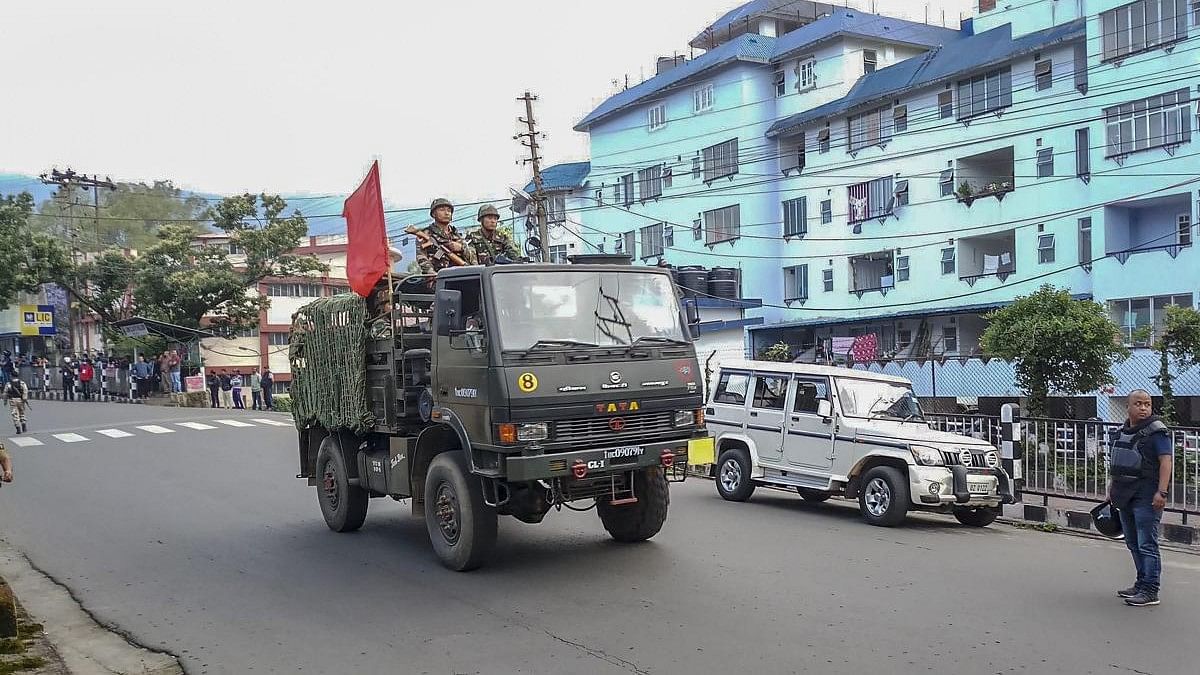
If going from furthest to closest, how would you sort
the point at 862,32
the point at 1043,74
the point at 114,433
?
the point at 862,32 → the point at 1043,74 → the point at 114,433

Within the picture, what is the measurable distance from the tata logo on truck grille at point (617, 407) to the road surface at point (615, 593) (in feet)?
4.65

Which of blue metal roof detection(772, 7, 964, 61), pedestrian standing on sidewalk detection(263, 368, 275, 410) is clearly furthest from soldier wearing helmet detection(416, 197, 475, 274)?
blue metal roof detection(772, 7, 964, 61)

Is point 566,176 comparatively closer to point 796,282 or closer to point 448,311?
point 796,282

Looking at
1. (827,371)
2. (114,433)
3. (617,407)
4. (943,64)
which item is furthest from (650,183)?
(617,407)

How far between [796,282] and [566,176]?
15.4m

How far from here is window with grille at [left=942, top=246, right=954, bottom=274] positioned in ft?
105

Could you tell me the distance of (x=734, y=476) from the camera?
43.1 ft

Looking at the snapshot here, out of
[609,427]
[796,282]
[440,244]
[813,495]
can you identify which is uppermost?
[796,282]

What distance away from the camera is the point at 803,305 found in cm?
3791

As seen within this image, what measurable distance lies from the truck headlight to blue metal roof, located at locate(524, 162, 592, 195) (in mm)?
40641

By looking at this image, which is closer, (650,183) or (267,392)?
(267,392)

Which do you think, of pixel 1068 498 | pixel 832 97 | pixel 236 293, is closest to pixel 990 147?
pixel 832 97

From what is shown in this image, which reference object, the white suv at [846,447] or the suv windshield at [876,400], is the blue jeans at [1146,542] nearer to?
the white suv at [846,447]

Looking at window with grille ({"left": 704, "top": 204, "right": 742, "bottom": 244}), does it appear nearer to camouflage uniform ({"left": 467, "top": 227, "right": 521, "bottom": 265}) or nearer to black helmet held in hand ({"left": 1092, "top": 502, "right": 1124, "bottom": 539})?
camouflage uniform ({"left": 467, "top": 227, "right": 521, "bottom": 265})
